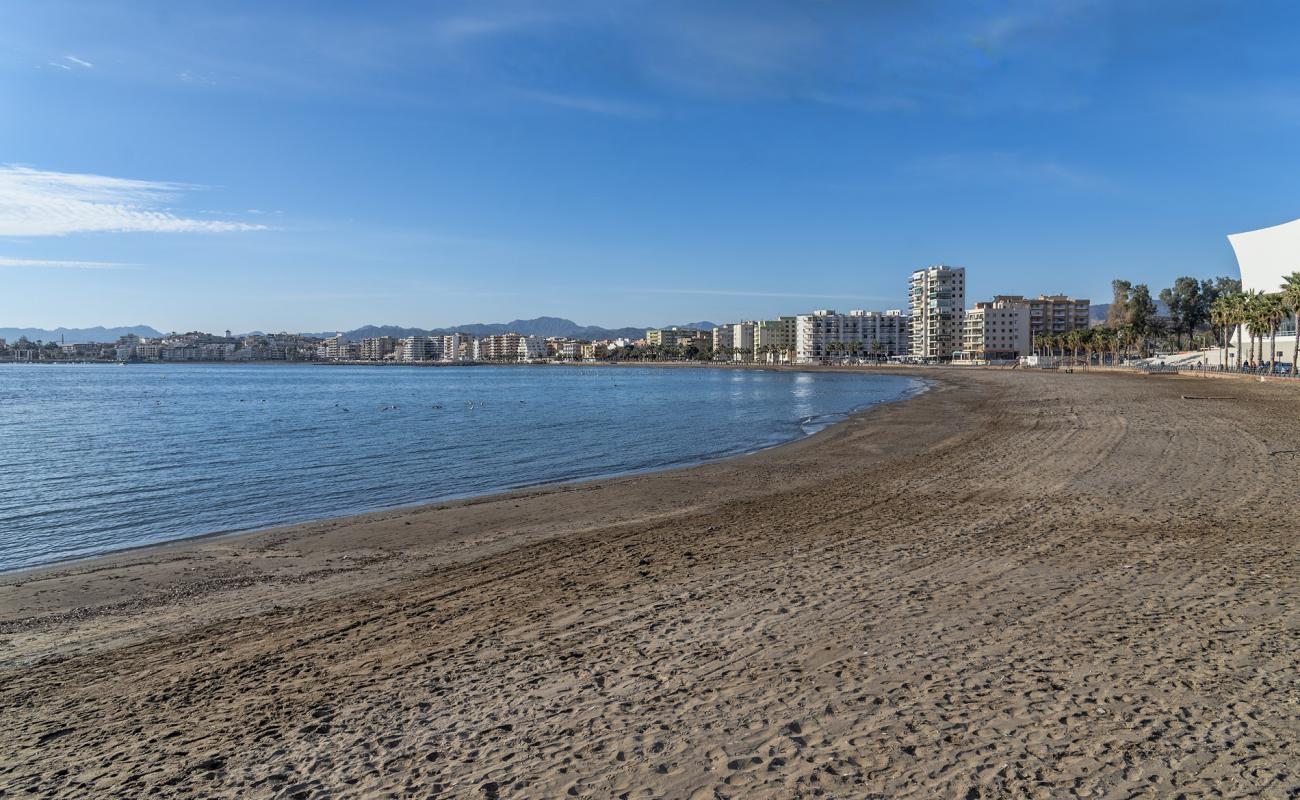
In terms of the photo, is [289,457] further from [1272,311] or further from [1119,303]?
[1119,303]

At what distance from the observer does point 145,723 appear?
5895 mm

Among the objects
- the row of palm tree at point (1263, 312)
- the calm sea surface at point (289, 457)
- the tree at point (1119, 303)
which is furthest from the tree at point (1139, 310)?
the calm sea surface at point (289, 457)

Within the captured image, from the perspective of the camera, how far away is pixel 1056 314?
171 metres

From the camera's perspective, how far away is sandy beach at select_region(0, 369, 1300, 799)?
4863 mm

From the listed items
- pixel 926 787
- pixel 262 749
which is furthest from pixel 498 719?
pixel 926 787

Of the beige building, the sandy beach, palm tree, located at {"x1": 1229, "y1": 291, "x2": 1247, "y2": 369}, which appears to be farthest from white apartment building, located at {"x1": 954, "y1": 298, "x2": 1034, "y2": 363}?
the sandy beach

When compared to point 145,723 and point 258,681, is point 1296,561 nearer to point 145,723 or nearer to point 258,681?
point 258,681

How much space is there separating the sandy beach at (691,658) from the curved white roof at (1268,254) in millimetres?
87291

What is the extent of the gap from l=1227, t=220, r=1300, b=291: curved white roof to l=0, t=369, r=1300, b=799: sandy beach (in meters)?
87.3

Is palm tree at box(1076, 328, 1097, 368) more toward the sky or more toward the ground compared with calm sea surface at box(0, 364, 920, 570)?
more toward the sky

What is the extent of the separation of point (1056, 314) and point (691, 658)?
Answer: 18867 centimetres

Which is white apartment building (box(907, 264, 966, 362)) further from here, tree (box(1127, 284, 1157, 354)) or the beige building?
tree (box(1127, 284, 1157, 354))

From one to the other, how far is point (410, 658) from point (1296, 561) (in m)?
10.1

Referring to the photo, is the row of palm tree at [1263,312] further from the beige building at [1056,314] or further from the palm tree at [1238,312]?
the beige building at [1056,314]
